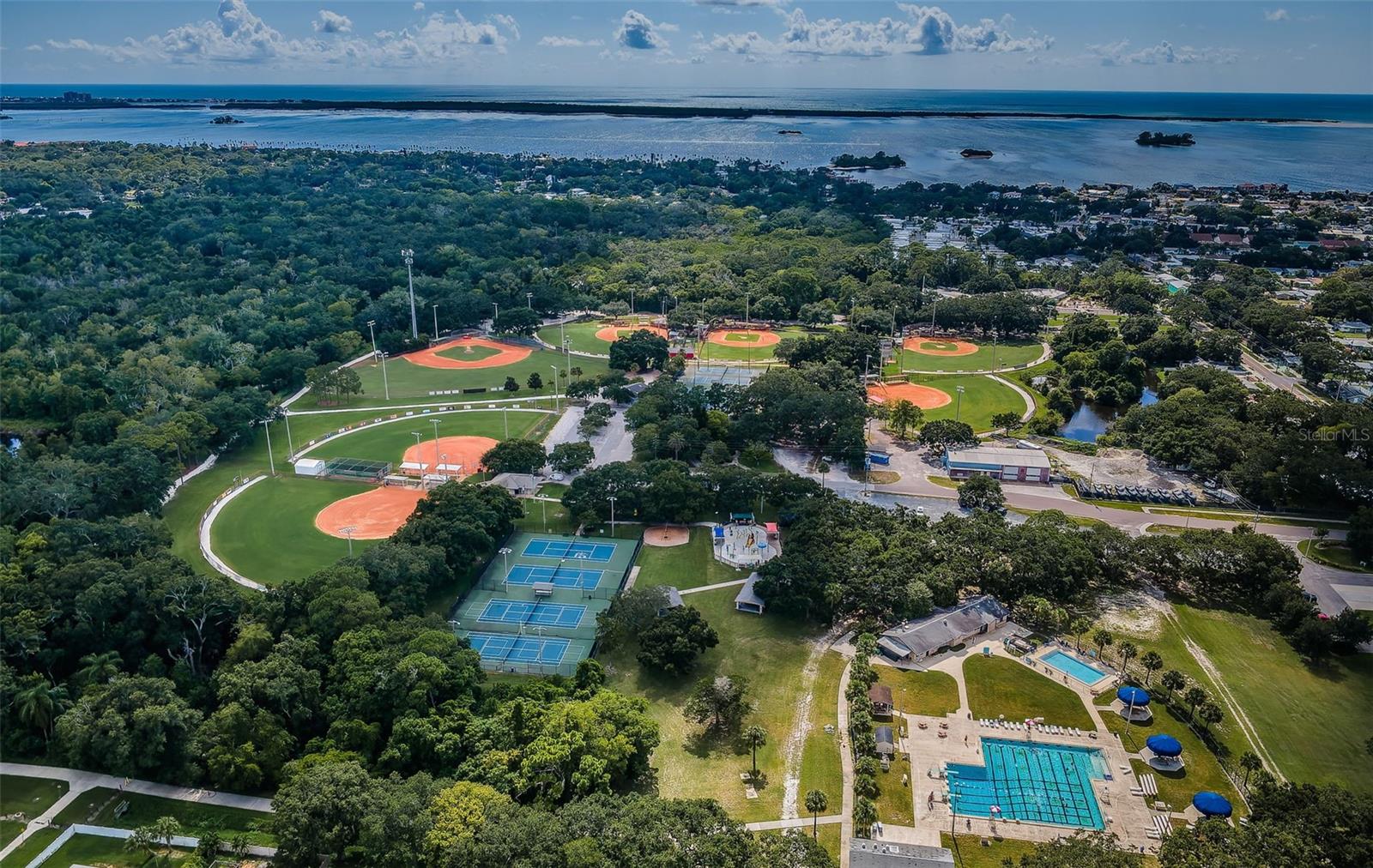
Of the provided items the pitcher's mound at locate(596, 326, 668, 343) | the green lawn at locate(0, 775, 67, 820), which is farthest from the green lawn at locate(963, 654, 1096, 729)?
the pitcher's mound at locate(596, 326, 668, 343)

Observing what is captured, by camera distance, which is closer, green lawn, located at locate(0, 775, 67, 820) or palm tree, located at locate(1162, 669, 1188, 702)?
green lawn, located at locate(0, 775, 67, 820)

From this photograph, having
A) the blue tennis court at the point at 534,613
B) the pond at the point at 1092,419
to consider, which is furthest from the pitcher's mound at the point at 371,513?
the pond at the point at 1092,419

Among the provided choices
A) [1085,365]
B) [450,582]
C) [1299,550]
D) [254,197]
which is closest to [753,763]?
[450,582]

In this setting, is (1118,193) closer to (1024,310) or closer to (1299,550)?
(1024,310)

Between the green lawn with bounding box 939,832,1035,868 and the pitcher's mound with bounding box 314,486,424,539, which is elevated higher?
the pitcher's mound with bounding box 314,486,424,539

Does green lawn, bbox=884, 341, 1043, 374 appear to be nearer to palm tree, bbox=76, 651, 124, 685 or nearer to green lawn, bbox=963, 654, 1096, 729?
green lawn, bbox=963, 654, 1096, 729

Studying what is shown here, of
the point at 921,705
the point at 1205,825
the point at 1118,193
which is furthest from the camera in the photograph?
the point at 1118,193
